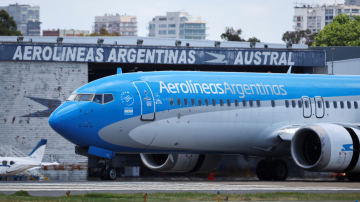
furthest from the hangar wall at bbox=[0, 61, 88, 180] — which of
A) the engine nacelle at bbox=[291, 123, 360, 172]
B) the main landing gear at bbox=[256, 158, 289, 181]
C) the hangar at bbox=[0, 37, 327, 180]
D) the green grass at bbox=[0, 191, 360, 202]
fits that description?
the green grass at bbox=[0, 191, 360, 202]

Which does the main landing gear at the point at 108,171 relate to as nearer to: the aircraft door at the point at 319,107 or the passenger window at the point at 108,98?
the passenger window at the point at 108,98

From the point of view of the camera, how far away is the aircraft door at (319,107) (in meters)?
25.5

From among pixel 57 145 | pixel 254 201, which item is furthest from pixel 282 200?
pixel 57 145

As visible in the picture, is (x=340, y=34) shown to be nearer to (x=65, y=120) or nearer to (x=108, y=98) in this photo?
A: (x=108, y=98)

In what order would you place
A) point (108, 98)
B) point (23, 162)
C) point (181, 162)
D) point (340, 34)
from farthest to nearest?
point (340, 34) → point (23, 162) → point (181, 162) → point (108, 98)

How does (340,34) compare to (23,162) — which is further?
(340,34)

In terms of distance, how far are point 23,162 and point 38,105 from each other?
4.54 meters

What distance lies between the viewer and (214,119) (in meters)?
23.2

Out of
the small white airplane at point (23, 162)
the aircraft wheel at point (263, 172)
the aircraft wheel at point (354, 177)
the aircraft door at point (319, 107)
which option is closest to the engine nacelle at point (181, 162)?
the aircraft wheel at point (263, 172)

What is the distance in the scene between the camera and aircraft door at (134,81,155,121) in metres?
21.9

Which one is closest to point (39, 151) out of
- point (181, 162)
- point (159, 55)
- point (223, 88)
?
point (159, 55)

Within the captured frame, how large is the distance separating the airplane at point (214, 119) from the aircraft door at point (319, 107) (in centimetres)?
5

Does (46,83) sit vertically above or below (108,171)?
above

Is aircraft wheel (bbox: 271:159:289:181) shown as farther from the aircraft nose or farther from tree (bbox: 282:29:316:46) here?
tree (bbox: 282:29:316:46)
